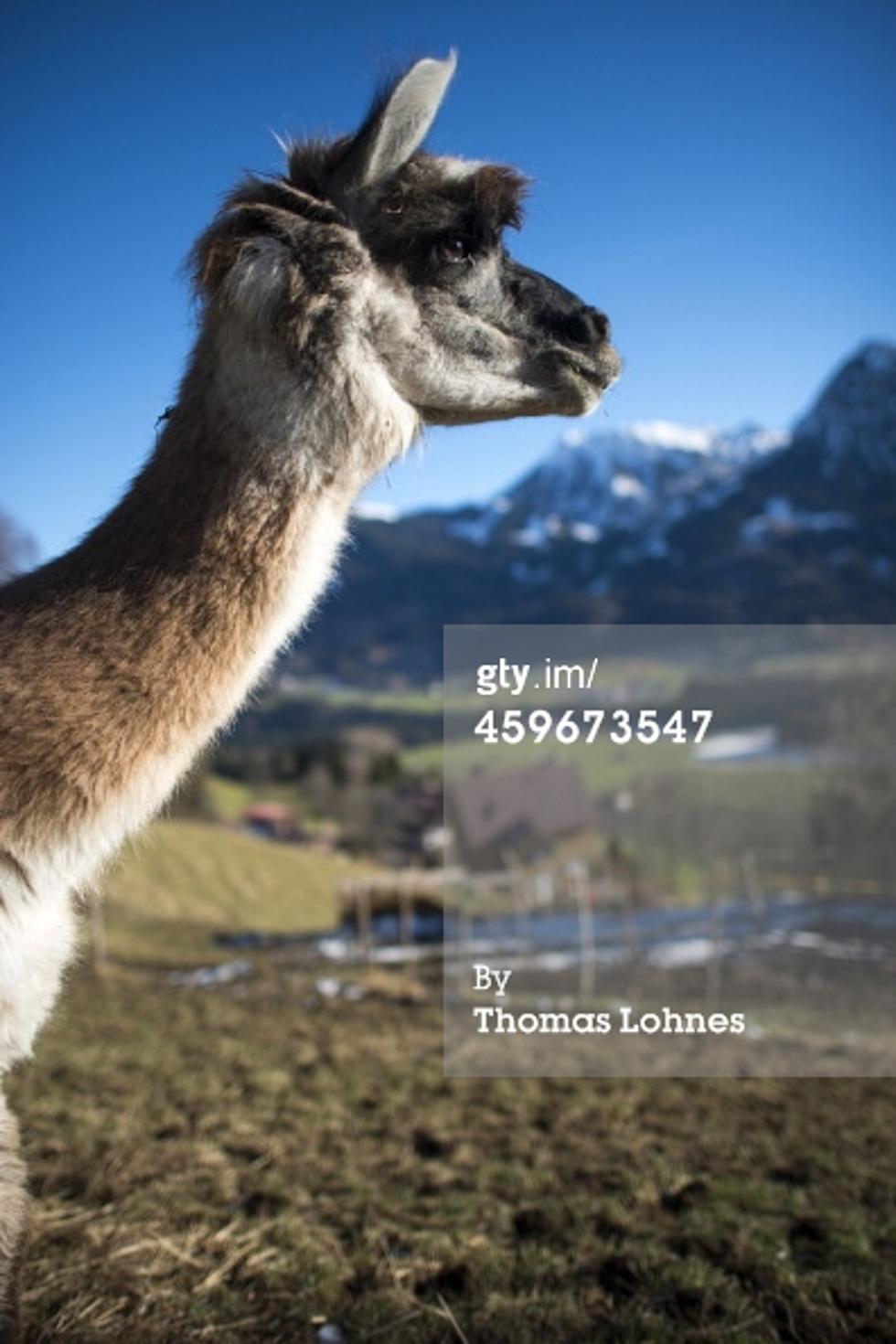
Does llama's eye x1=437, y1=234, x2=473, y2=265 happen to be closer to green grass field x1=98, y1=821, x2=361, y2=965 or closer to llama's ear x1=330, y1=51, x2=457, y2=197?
llama's ear x1=330, y1=51, x2=457, y2=197

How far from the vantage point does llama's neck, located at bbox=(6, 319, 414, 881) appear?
8.66 ft

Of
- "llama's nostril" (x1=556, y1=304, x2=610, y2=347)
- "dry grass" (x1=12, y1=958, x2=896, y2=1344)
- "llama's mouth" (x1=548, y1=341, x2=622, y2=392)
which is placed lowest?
"dry grass" (x1=12, y1=958, x2=896, y2=1344)

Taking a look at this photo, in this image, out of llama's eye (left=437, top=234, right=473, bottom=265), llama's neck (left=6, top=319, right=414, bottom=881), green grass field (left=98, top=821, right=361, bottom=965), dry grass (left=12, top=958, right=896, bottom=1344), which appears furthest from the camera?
green grass field (left=98, top=821, right=361, bottom=965)

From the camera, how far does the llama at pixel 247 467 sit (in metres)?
2.67

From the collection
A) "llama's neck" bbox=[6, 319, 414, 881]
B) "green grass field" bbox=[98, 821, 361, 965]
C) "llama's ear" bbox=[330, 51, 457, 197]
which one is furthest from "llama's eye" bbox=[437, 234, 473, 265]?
"green grass field" bbox=[98, 821, 361, 965]

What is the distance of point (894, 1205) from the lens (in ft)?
18.8

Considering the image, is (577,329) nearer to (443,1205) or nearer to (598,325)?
(598,325)

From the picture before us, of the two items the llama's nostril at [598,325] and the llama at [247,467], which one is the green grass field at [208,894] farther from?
the llama's nostril at [598,325]

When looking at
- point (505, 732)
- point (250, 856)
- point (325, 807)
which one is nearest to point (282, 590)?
point (505, 732)

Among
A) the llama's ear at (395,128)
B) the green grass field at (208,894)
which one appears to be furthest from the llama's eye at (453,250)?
the green grass field at (208,894)

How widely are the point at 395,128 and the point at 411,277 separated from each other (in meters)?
0.44

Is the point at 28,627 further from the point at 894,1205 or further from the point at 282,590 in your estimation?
the point at 894,1205

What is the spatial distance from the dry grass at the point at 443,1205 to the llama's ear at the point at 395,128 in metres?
3.52

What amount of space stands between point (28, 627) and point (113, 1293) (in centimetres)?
314
